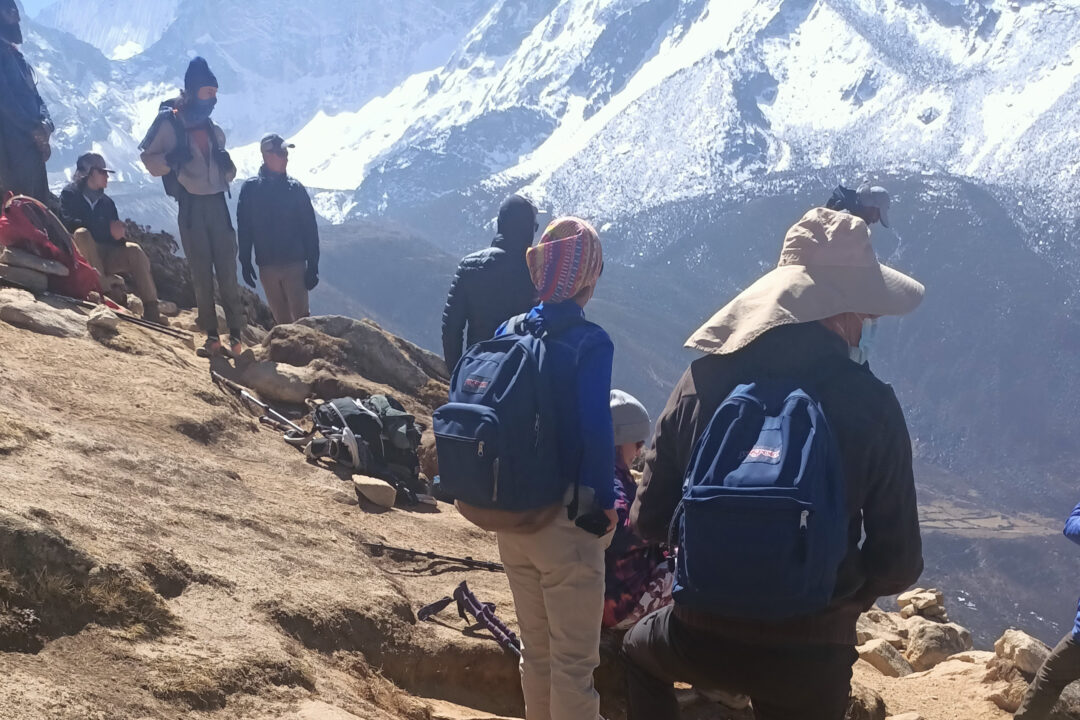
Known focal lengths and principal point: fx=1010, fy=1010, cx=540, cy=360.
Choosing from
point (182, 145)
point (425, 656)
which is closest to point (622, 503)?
point (425, 656)

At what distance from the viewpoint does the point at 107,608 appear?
13.4ft

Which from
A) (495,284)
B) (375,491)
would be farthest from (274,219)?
(495,284)

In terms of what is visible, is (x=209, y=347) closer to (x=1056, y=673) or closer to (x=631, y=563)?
(x=631, y=563)

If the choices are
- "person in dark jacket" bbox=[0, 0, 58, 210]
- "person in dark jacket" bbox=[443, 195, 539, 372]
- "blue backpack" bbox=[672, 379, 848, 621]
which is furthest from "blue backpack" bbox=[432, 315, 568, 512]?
"person in dark jacket" bbox=[0, 0, 58, 210]

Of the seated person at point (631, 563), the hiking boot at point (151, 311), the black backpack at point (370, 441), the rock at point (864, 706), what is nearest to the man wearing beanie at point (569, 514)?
the seated person at point (631, 563)

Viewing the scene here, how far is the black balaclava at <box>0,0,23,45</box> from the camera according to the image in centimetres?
1096

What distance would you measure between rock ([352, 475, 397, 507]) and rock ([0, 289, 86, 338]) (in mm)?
2980

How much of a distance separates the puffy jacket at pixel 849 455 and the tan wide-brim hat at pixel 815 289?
0.06m

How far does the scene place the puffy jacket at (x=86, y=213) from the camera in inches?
456

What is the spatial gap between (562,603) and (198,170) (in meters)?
7.32

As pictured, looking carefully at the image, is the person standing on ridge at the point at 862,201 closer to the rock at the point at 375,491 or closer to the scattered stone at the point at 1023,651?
the scattered stone at the point at 1023,651

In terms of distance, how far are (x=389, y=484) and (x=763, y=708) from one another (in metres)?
5.72

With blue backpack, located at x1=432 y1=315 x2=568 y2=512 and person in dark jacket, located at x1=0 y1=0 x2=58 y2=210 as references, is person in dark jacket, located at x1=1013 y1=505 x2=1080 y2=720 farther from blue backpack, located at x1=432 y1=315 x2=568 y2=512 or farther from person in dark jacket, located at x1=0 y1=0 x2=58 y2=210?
person in dark jacket, located at x1=0 y1=0 x2=58 y2=210

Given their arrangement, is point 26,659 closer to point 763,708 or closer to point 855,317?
point 763,708
